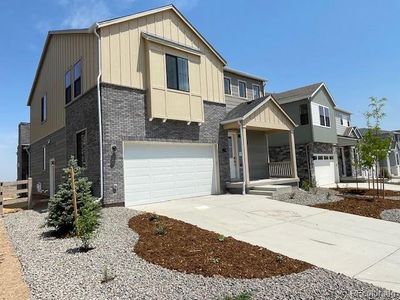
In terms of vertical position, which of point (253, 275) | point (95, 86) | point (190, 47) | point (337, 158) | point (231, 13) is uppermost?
point (231, 13)

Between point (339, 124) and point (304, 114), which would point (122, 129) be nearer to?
point (304, 114)

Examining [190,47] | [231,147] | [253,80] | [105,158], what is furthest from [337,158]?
[105,158]

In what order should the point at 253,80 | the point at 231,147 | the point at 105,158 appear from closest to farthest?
the point at 105,158 < the point at 231,147 < the point at 253,80

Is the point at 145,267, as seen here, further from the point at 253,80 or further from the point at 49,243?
the point at 253,80

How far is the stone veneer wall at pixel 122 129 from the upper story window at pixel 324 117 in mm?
13116

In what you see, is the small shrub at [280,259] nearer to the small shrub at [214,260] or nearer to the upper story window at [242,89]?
the small shrub at [214,260]

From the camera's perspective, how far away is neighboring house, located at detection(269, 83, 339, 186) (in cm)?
2173

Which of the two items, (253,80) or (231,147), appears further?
(253,80)

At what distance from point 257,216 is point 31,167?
18.5 meters

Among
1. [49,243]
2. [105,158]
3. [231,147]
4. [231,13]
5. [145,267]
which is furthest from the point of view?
[231,147]

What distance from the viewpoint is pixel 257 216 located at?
31.3 ft

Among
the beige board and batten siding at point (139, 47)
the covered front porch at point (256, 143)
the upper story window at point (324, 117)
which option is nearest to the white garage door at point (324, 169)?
the upper story window at point (324, 117)

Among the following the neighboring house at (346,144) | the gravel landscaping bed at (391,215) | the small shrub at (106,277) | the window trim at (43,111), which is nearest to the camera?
the small shrub at (106,277)

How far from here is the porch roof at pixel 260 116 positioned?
47.7 ft
